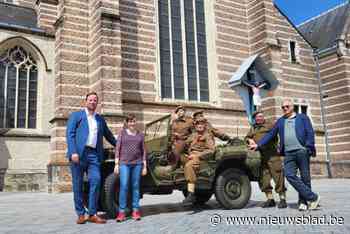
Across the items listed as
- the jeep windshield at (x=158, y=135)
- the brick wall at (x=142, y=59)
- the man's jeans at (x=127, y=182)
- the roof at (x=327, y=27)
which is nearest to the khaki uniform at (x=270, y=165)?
the jeep windshield at (x=158, y=135)

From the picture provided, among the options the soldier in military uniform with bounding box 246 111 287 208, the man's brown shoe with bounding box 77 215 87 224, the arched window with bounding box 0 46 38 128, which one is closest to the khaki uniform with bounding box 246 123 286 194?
the soldier in military uniform with bounding box 246 111 287 208

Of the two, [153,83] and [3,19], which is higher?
[3,19]

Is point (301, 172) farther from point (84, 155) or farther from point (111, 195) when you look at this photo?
point (84, 155)

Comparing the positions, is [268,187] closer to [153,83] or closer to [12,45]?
[153,83]

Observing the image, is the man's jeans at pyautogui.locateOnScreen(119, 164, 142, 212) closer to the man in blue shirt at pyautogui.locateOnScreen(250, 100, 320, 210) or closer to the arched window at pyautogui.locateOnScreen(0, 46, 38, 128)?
the man in blue shirt at pyautogui.locateOnScreen(250, 100, 320, 210)

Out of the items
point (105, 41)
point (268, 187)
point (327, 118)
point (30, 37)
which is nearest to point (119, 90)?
point (105, 41)

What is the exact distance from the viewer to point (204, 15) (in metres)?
17.4

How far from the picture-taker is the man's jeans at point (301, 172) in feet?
19.0

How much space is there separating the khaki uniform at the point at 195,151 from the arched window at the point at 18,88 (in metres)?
12.3

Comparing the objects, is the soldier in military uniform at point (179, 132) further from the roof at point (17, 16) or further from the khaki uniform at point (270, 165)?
the roof at point (17, 16)

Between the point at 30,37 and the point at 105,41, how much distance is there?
556cm

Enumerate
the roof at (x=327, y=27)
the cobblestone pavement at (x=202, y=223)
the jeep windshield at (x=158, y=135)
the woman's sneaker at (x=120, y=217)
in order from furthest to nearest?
the roof at (x=327, y=27), the jeep windshield at (x=158, y=135), the woman's sneaker at (x=120, y=217), the cobblestone pavement at (x=202, y=223)

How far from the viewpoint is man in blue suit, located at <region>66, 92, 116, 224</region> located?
5.22 meters

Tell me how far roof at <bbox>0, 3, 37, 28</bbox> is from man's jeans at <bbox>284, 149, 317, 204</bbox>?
49.7ft
